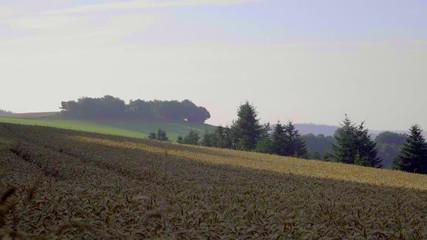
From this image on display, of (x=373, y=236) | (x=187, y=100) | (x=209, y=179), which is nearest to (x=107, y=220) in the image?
(x=373, y=236)

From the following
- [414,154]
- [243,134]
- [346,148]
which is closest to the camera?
[414,154]

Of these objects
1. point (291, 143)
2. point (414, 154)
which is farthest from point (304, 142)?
point (414, 154)

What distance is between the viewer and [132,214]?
6.37 m

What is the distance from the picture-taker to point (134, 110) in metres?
123

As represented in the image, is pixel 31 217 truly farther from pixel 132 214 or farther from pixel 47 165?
pixel 47 165

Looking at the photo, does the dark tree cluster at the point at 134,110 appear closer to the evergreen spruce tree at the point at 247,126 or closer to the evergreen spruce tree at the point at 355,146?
the evergreen spruce tree at the point at 247,126

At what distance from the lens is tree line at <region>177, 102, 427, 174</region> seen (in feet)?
186

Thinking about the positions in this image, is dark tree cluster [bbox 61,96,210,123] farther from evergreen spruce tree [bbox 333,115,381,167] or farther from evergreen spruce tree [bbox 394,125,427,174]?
evergreen spruce tree [bbox 394,125,427,174]

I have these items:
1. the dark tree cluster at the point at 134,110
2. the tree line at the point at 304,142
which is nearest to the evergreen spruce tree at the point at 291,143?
the tree line at the point at 304,142

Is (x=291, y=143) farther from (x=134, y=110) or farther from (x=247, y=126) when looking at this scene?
(x=134, y=110)

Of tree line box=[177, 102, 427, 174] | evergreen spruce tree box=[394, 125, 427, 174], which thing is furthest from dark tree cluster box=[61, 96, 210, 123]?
evergreen spruce tree box=[394, 125, 427, 174]

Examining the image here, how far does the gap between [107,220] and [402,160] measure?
2141 inches

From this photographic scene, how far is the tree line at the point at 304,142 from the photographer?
5681 centimetres

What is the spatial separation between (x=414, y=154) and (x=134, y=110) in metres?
73.5
